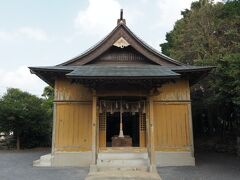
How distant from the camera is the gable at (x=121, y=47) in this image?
10.9m

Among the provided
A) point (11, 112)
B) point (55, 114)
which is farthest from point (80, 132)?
point (11, 112)

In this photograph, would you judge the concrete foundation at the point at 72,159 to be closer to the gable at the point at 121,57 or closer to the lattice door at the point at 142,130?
the lattice door at the point at 142,130

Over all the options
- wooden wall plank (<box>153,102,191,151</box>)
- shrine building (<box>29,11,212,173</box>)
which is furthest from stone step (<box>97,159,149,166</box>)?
wooden wall plank (<box>153,102,191,151</box>)

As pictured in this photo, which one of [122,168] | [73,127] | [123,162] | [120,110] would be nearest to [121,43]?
[120,110]

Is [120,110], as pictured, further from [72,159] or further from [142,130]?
[72,159]

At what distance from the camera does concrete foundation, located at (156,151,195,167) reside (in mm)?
10016

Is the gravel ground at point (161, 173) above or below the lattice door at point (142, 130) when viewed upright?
below

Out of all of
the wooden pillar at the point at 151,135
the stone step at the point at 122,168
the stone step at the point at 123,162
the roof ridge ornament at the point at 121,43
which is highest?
the roof ridge ornament at the point at 121,43

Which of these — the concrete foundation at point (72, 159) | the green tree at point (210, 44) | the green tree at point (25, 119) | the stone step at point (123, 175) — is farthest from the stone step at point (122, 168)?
the green tree at point (25, 119)

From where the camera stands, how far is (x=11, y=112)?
53.5 feet

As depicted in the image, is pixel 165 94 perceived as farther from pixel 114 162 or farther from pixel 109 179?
pixel 109 179

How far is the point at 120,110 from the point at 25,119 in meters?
9.60

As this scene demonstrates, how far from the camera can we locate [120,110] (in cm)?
993

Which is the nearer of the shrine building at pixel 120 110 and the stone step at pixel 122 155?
the stone step at pixel 122 155
